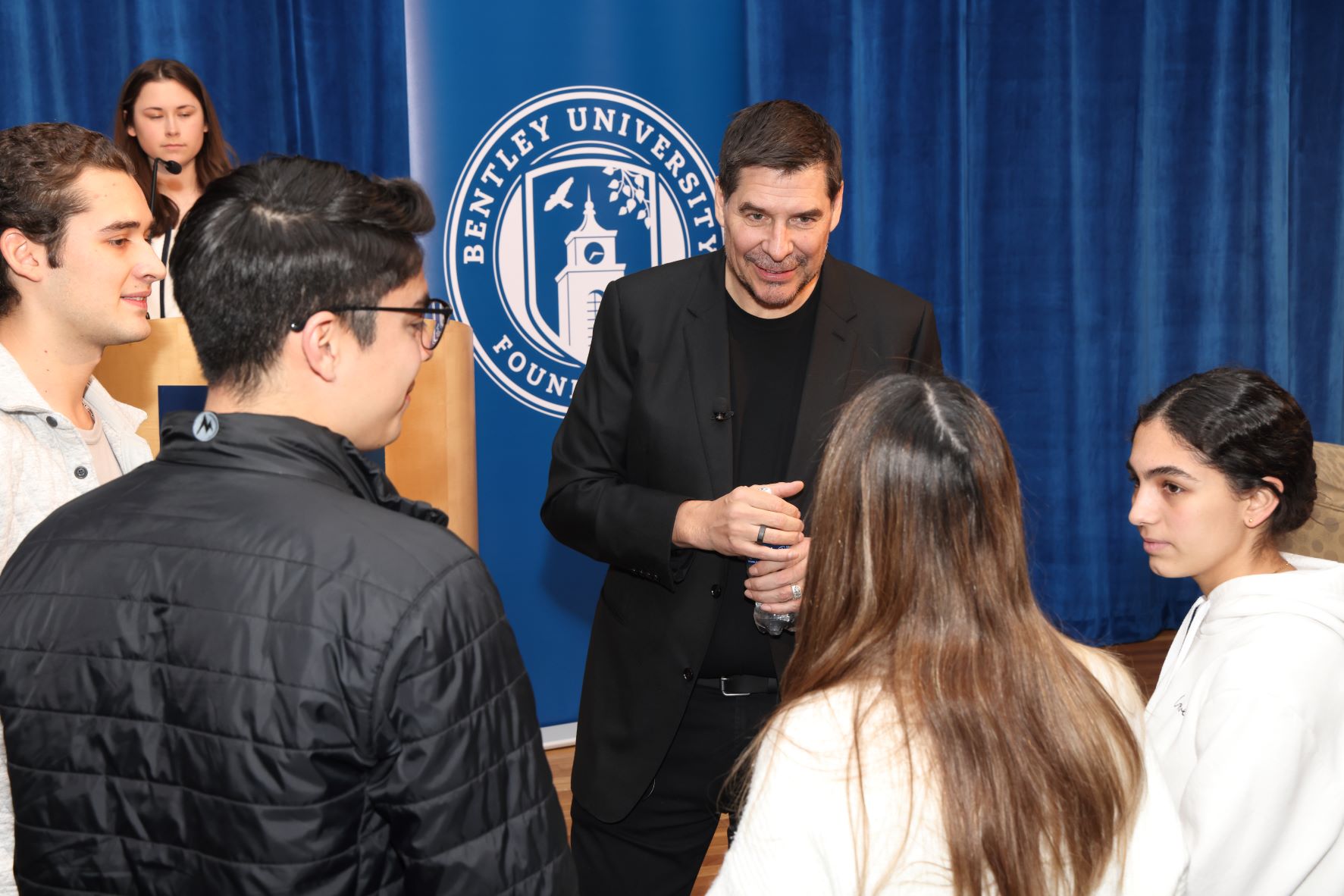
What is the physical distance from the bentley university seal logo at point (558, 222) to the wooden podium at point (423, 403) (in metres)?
1.68

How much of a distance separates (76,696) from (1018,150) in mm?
4352

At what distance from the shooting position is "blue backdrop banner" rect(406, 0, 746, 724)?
3.90 m

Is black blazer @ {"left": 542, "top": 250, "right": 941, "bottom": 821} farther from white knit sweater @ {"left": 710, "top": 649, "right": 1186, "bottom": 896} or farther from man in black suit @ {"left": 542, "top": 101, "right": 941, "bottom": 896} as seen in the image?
white knit sweater @ {"left": 710, "top": 649, "right": 1186, "bottom": 896}

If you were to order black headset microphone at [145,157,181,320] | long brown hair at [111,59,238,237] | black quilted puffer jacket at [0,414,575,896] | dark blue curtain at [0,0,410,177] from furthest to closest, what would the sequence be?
dark blue curtain at [0,0,410,177] → long brown hair at [111,59,238,237] → black headset microphone at [145,157,181,320] → black quilted puffer jacket at [0,414,575,896]

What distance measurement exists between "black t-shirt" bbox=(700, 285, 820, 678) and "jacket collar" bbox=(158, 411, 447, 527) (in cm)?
110

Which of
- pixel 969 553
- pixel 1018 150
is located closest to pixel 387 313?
pixel 969 553

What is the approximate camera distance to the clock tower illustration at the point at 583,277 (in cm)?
404

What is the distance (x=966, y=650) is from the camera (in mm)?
1147

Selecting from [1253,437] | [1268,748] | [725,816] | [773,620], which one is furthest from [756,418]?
[725,816]

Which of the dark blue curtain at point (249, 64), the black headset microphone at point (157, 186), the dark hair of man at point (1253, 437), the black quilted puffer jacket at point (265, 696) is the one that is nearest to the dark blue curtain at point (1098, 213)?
the dark blue curtain at point (249, 64)

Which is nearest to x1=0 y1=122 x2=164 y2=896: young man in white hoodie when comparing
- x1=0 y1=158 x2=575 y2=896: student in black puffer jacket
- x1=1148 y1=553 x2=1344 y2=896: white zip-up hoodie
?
x1=0 y1=158 x2=575 y2=896: student in black puffer jacket

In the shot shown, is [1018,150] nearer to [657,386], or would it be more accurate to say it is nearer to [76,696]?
[657,386]

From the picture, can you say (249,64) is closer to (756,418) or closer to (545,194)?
(545,194)

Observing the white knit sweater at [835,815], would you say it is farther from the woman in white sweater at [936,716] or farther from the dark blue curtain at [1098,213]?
the dark blue curtain at [1098,213]
